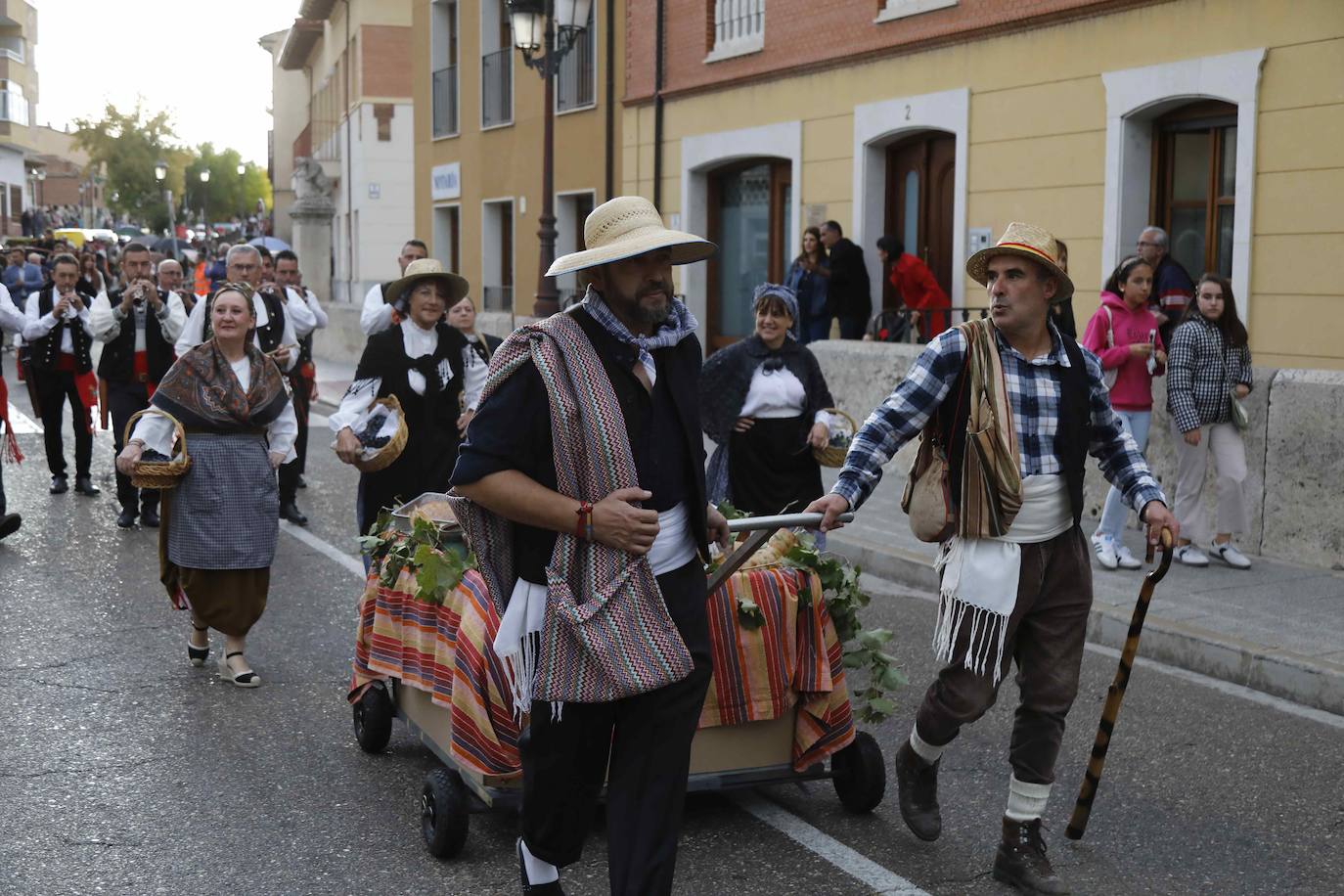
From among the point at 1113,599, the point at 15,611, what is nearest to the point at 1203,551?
the point at 1113,599

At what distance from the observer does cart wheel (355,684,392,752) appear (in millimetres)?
5785

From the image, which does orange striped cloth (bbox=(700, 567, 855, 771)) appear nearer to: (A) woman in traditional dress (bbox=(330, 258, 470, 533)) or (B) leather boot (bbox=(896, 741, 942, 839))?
(B) leather boot (bbox=(896, 741, 942, 839))

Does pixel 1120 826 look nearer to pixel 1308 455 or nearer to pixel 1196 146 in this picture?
pixel 1308 455

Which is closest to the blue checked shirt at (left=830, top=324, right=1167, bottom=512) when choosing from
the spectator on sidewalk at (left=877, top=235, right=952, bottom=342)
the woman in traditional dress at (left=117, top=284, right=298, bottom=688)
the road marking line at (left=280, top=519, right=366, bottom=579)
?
the woman in traditional dress at (left=117, top=284, right=298, bottom=688)

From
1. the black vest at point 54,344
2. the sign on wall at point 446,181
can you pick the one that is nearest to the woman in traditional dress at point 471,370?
the black vest at point 54,344

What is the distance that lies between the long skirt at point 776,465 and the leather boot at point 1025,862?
3624mm

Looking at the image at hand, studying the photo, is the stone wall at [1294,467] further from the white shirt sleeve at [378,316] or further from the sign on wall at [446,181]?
the sign on wall at [446,181]

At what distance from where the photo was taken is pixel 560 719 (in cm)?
380

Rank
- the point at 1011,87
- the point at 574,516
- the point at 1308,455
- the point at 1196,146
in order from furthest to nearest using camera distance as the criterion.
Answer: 1. the point at 1011,87
2. the point at 1196,146
3. the point at 1308,455
4. the point at 574,516

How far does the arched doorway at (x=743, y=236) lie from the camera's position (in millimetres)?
18375

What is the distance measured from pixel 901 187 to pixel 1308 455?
734 centimetres

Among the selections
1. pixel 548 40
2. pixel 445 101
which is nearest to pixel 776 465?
pixel 548 40

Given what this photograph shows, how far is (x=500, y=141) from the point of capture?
2527cm

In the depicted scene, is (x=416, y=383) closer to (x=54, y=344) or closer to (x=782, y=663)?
(x=782, y=663)
